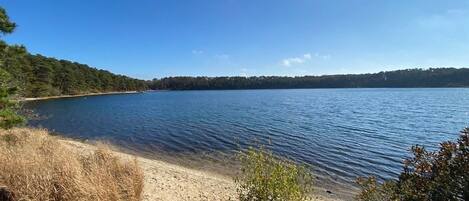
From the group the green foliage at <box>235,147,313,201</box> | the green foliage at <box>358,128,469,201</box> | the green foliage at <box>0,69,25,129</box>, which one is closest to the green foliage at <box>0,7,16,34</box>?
the green foliage at <box>0,69,25,129</box>

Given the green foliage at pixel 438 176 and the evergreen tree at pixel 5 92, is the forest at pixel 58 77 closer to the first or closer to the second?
the evergreen tree at pixel 5 92

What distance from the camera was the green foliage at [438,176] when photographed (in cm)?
491

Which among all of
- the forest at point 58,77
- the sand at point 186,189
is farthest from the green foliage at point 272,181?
the forest at point 58,77

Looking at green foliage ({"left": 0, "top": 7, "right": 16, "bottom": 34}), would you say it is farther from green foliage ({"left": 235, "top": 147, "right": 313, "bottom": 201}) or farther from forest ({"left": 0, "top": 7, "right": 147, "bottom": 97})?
forest ({"left": 0, "top": 7, "right": 147, "bottom": 97})

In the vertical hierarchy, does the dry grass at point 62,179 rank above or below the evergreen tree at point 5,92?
below

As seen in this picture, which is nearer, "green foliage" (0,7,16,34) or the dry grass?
the dry grass

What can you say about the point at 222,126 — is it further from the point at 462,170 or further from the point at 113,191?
the point at 462,170

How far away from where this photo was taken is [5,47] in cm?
1619

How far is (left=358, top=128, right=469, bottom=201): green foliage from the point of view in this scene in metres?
4.91

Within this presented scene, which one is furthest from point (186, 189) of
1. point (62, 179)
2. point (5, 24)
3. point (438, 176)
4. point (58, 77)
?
point (58, 77)

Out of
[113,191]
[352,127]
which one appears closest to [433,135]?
[352,127]

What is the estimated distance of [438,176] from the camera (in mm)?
5246

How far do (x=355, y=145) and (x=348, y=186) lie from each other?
33.1 feet

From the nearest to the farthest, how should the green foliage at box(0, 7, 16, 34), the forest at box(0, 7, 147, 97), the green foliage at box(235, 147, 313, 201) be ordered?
the green foliage at box(235, 147, 313, 201) → the green foliage at box(0, 7, 16, 34) → the forest at box(0, 7, 147, 97)
